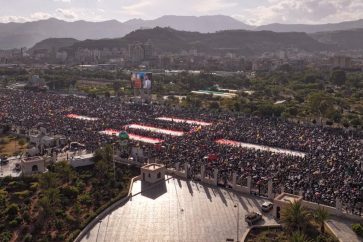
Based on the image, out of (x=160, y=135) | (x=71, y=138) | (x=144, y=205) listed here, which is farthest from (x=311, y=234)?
(x=71, y=138)

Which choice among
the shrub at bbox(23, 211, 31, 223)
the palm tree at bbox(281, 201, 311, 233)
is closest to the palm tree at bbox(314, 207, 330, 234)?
the palm tree at bbox(281, 201, 311, 233)

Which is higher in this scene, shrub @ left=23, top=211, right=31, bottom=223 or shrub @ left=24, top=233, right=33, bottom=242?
shrub @ left=23, top=211, right=31, bottom=223

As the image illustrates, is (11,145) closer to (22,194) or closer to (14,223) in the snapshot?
(22,194)

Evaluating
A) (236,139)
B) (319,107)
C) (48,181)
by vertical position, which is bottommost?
(236,139)

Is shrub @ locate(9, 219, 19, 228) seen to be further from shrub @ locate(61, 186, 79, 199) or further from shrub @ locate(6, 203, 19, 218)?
shrub @ locate(61, 186, 79, 199)

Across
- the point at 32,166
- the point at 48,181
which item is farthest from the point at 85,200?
the point at 32,166
